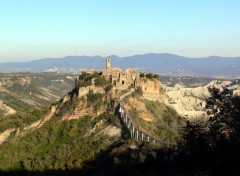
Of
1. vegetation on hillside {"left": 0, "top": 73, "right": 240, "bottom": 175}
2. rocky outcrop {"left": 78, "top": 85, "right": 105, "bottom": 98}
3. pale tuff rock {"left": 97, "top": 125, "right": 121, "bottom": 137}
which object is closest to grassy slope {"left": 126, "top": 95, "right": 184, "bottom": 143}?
vegetation on hillside {"left": 0, "top": 73, "right": 240, "bottom": 175}

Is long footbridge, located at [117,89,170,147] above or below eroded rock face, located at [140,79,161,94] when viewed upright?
below

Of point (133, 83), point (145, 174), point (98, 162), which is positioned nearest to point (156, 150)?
point (145, 174)

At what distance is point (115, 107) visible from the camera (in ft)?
196

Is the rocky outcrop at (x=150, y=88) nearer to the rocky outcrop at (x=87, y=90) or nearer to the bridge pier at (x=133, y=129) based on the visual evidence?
the rocky outcrop at (x=87, y=90)

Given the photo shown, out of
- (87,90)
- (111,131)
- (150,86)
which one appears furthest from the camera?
(150,86)

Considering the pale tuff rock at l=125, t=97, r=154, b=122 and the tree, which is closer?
the tree

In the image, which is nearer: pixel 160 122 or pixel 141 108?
pixel 160 122

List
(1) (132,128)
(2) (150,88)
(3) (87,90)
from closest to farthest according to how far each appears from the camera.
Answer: (1) (132,128) < (3) (87,90) < (2) (150,88)

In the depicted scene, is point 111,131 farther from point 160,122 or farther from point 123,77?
point 123,77

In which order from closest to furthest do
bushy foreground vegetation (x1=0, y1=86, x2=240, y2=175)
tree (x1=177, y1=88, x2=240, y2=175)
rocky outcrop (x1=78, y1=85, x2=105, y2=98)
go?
1. tree (x1=177, y1=88, x2=240, y2=175)
2. bushy foreground vegetation (x1=0, y1=86, x2=240, y2=175)
3. rocky outcrop (x1=78, y1=85, x2=105, y2=98)

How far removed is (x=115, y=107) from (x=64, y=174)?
13.5 meters

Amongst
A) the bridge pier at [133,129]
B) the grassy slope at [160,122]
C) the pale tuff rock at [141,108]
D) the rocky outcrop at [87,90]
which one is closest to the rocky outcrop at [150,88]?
the grassy slope at [160,122]

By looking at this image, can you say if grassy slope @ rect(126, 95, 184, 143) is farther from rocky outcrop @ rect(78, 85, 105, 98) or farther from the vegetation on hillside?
rocky outcrop @ rect(78, 85, 105, 98)

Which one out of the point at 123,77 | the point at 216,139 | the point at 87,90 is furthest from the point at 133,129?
the point at 216,139
